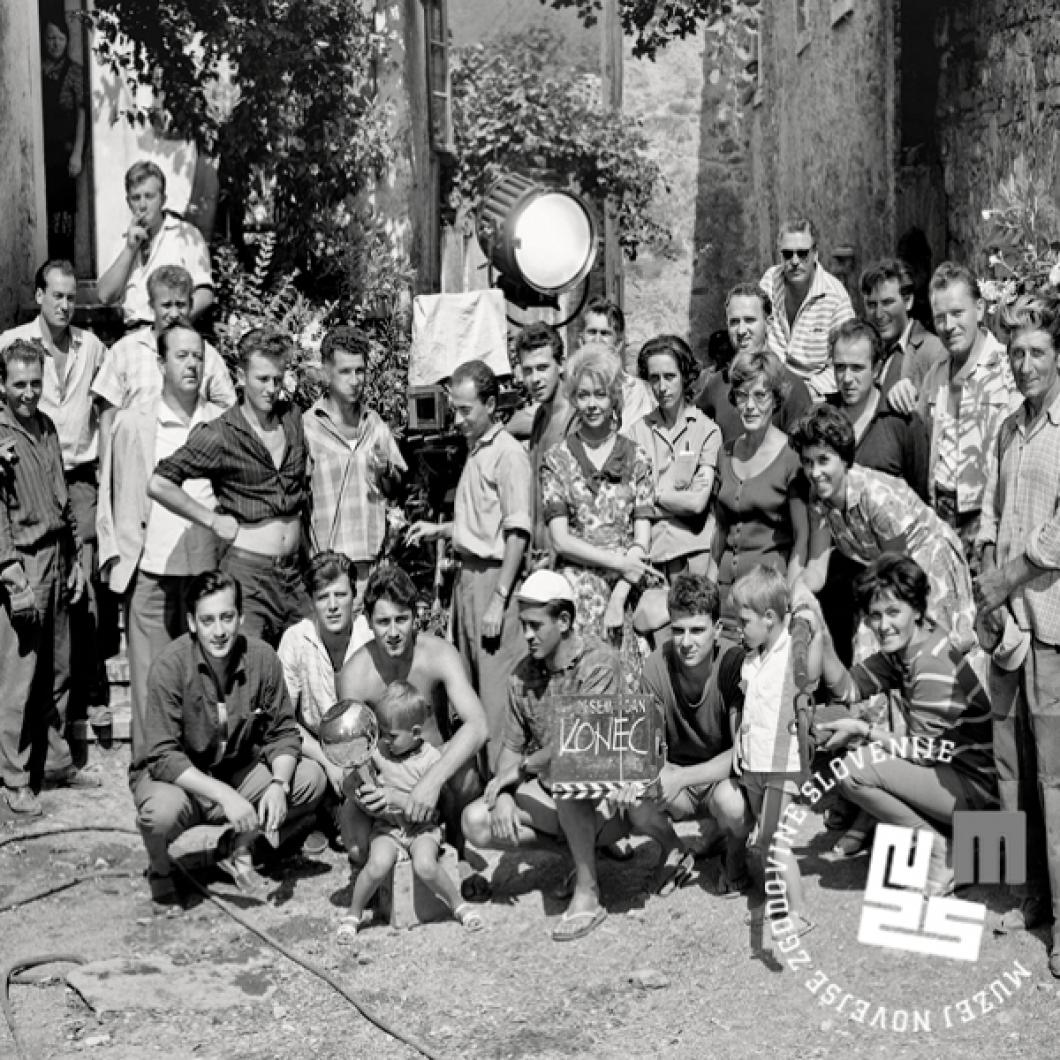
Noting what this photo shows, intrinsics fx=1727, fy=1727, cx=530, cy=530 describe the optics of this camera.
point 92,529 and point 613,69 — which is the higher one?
point 613,69

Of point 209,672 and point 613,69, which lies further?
point 613,69

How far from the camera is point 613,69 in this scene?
1819 centimetres

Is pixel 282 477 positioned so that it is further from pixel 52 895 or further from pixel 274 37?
pixel 274 37

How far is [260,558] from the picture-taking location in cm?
675

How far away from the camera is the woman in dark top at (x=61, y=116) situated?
1031 cm

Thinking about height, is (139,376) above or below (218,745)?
above

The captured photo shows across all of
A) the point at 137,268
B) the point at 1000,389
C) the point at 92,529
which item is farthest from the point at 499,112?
the point at 1000,389

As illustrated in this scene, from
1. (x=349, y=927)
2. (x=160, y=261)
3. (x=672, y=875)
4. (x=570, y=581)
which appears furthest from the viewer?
(x=160, y=261)

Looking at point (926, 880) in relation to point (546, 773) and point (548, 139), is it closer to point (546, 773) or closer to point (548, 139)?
point (546, 773)

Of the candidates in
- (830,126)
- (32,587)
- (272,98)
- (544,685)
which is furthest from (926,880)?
(830,126)

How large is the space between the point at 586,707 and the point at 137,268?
12.9ft

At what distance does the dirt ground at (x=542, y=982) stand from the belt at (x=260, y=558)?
4.08 ft

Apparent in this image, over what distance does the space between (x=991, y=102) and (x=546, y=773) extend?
5626 millimetres

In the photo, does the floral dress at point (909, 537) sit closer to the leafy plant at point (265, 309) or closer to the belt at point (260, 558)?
the belt at point (260, 558)
